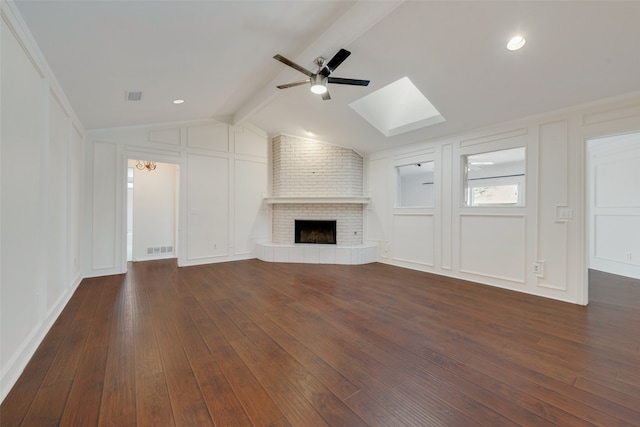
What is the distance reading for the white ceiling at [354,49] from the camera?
2.10 metres

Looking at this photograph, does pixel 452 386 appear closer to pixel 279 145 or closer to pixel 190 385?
pixel 190 385

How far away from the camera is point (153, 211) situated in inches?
234

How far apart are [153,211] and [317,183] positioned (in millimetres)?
3849

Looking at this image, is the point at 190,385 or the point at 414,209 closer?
the point at 190,385

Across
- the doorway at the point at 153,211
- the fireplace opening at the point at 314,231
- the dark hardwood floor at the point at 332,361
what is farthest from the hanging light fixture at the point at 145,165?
the fireplace opening at the point at 314,231

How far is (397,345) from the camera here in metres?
2.22

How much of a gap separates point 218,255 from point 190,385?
420cm

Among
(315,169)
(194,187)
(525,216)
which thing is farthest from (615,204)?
(194,187)

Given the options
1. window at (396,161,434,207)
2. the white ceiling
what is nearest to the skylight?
the white ceiling

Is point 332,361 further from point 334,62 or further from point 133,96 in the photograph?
point 133,96

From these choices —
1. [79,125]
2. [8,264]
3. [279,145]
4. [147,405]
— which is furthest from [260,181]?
[147,405]

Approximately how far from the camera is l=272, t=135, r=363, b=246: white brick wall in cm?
591

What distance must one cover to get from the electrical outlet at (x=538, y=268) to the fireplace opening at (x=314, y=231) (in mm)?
3641

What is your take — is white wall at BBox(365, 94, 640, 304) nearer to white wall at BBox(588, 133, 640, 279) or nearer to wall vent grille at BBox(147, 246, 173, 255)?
white wall at BBox(588, 133, 640, 279)
